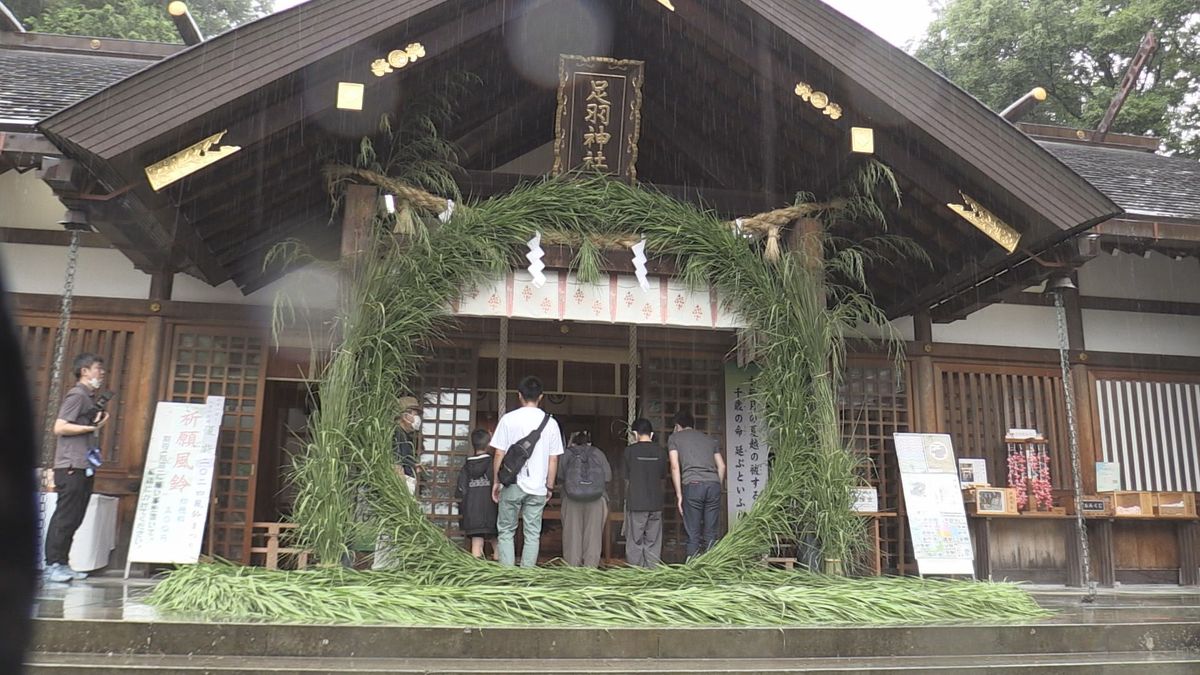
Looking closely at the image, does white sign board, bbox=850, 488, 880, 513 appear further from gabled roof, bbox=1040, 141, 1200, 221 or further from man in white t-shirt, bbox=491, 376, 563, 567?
gabled roof, bbox=1040, 141, 1200, 221

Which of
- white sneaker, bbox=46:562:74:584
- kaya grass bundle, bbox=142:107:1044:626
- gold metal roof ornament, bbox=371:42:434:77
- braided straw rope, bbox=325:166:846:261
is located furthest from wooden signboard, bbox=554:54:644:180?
white sneaker, bbox=46:562:74:584

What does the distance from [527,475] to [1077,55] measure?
21.2 meters

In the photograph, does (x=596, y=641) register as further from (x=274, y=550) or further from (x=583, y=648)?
(x=274, y=550)

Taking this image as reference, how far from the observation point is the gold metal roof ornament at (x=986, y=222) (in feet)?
22.1

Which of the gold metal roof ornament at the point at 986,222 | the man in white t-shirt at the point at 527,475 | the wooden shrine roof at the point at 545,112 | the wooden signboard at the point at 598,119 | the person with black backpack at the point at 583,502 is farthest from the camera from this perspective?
the person with black backpack at the point at 583,502

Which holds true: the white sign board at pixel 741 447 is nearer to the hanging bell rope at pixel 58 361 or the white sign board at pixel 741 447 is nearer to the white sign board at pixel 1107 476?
the white sign board at pixel 1107 476

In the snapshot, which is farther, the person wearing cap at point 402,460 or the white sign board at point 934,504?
the white sign board at point 934,504

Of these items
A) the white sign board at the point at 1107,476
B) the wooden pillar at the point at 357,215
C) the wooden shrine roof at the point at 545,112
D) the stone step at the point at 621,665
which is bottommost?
the stone step at the point at 621,665

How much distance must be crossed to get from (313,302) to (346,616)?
4.26m

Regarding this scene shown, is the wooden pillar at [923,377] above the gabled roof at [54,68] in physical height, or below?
below

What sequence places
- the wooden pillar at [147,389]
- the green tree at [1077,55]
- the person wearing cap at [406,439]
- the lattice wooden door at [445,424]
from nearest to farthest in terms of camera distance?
1. the person wearing cap at [406,439]
2. the wooden pillar at [147,389]
3. the lattice wooden door at [445,424]
4. the green tree at [1077,55]

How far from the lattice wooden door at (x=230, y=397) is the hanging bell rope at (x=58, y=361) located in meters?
1.08

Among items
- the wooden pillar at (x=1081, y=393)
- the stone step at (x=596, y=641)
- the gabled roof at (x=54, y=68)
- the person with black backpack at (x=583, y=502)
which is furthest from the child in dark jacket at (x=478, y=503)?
the wooden pillar at (x=1081, y=393)

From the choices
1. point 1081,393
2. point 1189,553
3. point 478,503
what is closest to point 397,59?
point 478,503
